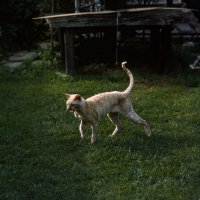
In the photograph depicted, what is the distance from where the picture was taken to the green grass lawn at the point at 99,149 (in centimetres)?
411

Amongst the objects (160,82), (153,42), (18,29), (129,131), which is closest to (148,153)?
(129,131)

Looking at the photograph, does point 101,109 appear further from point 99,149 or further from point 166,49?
point 166,49

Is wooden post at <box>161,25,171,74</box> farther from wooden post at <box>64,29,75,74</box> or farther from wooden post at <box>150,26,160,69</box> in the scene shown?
wooden post at <box>64,29,75,74</box>

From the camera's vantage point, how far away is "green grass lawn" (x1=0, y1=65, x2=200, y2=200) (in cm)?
411

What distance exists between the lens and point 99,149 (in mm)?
4949

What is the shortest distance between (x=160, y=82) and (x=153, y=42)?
1351 millimetres

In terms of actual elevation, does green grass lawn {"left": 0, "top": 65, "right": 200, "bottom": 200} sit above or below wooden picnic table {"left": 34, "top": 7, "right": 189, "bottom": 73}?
below

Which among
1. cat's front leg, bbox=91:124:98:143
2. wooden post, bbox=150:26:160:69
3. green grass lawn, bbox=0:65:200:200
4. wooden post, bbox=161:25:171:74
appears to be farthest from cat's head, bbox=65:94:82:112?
wooden post, bbox=150:26:160:69

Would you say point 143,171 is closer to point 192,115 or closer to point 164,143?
point 164,143

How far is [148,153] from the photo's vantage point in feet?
16.0

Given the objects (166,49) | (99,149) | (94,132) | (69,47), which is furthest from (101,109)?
(166,49)

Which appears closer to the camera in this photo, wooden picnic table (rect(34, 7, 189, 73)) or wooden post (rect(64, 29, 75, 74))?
wooden picnic table (rect(34, 7, 189, 73))

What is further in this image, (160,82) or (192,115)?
(160,82)

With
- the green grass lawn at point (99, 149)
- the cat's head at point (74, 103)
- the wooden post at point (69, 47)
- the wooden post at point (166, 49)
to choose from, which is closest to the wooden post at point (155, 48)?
the wooden post at point (166, 49)
